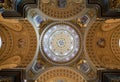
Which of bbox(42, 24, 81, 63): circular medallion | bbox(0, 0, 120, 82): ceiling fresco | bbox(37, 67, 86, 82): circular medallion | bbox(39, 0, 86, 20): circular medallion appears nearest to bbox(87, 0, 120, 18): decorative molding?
bbox(0, 0, 120, 82): ceiling fresco

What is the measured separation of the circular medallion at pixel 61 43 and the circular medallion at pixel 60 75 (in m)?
1.00

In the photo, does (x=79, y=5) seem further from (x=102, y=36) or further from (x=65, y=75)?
(x=65, y=75)

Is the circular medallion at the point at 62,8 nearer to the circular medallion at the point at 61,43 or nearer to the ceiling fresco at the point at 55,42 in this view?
the ceiling fresco at the point at 55,42

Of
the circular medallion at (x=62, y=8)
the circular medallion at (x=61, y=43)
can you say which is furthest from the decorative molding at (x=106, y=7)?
the circular medallion at (x=61, y=43)

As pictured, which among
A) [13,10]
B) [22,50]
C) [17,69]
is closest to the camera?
[13,10]

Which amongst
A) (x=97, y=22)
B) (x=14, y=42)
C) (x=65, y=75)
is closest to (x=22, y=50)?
(x=14, y=42)

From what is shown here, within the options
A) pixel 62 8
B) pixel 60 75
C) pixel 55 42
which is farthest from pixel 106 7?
pixel 55 42

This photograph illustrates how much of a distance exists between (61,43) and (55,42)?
517mm

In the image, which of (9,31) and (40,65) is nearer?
(9,31)

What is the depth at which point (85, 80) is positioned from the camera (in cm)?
2431

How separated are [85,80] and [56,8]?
5886mm

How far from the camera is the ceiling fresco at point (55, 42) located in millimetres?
21391

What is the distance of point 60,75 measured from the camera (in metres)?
25.5

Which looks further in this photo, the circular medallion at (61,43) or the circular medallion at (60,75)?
the circular medallion at (61,43)
